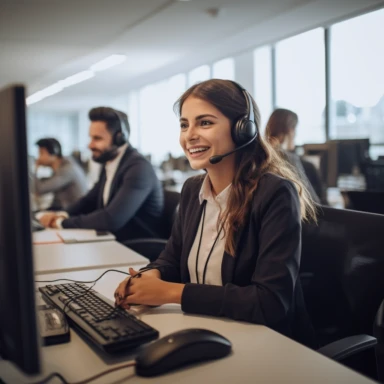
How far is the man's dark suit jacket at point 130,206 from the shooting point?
2504 millimetres

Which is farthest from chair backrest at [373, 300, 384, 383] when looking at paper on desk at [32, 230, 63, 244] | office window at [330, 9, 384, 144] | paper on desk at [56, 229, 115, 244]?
office window at [330, 9, 384, 144]

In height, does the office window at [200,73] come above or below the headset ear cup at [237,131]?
above

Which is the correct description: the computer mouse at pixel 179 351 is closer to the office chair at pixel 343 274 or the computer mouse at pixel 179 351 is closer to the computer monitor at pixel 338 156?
the office chair at pixel 343 274

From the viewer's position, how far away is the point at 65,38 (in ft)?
20.9

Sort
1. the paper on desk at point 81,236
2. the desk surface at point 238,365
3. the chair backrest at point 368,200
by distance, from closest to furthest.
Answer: the desk surface at point 238,365 → the chair backrest at point 368,200 → the paper on desk at point 81,236

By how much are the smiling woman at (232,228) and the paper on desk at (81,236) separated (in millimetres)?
820

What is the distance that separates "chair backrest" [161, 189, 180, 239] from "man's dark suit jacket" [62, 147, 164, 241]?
5 cm

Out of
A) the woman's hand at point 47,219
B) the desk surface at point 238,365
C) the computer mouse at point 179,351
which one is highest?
the woman's hand at point 47,219

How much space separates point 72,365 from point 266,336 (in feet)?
1.30

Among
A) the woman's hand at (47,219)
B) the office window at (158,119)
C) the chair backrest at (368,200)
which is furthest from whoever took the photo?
the office window at (158,119)

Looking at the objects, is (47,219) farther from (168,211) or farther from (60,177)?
(60,177)

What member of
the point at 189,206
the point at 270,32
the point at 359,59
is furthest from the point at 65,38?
the point at 189,206

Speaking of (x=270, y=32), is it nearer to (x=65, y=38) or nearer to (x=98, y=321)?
(x=65, y=38)

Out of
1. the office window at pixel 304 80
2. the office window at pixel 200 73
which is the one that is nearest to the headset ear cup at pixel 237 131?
the office window at pixel 304 80
